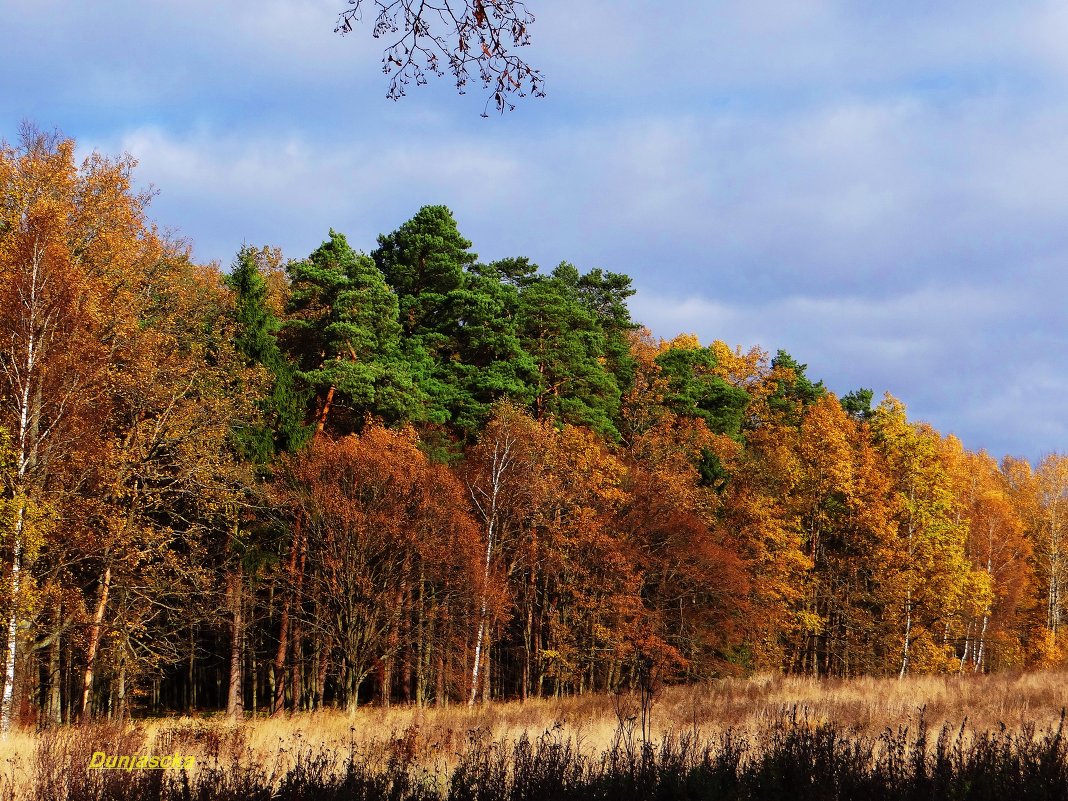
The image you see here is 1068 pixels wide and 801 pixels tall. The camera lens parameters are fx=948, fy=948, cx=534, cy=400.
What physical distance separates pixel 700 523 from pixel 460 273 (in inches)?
636

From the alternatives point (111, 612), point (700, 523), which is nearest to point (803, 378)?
point (700, 523)

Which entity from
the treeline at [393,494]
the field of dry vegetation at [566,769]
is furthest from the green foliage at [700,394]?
the field of dry vegetation at [566,769]

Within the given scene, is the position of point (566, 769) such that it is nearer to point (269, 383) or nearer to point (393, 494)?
point (393, 494)

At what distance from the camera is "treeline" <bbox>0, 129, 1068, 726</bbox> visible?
921 inches

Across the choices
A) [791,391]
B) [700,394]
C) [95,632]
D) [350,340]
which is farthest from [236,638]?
[791,391]

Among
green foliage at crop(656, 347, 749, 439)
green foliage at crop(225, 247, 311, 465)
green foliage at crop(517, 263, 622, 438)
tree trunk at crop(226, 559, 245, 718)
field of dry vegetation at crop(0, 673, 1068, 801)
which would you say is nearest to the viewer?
field of dry vegetation at crop(0, 673, 1068, 801)

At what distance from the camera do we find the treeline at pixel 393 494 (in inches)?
921

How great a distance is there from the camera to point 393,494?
32969 mm

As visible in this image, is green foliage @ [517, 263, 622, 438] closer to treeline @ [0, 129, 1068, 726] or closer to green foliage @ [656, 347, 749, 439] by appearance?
treeline @ [0, 129, 1068, 726]

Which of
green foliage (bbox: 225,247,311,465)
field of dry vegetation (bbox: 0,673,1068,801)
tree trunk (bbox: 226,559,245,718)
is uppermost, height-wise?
green foliage (bbox: 225,247,311,465)

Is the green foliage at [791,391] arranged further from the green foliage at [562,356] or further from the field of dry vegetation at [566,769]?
the field of dry vegetation at [566,769]

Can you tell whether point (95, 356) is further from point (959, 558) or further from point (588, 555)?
point (959, 558)

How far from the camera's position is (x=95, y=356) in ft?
75.5

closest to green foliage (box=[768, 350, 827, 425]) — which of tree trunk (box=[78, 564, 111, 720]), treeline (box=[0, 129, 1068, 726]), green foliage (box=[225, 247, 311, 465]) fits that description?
treeline (box=[0, 129, 1068, 726])
